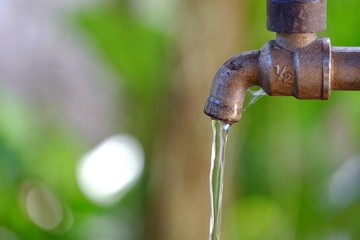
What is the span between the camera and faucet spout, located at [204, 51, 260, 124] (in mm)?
928

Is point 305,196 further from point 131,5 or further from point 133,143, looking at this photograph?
point 131,5

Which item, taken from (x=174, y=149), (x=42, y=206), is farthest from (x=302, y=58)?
(x=42, y=206)

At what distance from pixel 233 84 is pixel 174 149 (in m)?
0.97

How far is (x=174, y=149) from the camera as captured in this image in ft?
6.22

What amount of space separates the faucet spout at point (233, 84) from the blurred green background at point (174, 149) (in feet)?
2.86

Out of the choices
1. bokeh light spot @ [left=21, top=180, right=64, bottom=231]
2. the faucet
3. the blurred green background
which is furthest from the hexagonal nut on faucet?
bokeh light spot @ [left=21, top=180, right=64, bottom=231]

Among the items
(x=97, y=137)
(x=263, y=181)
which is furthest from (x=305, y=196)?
(x=97, y=137)

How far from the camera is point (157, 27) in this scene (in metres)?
2.20

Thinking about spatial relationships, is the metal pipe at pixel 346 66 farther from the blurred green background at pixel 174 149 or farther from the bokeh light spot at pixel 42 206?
the bokeh light spot at pixel 42 206

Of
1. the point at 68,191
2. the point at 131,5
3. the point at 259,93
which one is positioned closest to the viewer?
the point at 259,93

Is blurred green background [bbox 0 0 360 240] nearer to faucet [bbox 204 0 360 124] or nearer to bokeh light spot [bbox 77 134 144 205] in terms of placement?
bokeh light spot [bbox 77 134 144 205]

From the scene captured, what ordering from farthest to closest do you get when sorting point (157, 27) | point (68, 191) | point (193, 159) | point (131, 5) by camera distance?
point (131, 5) < point (157, 27) < point (68, 191) < point (193, 159)

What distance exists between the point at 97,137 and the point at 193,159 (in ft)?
3.81

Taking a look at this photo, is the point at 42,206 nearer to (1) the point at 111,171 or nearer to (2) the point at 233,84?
(1) the point at 111,171
